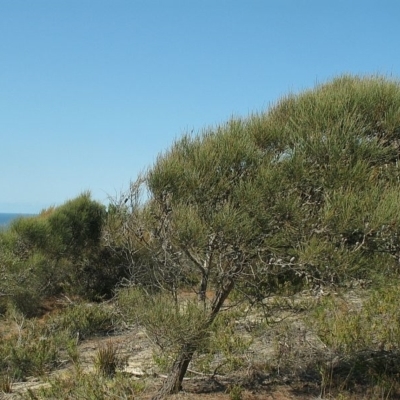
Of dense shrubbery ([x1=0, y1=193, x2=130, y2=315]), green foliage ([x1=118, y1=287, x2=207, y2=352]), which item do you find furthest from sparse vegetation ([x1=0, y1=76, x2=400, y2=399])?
dense shrubbery ([x1=0, y1=193, x2=130, y2=315])

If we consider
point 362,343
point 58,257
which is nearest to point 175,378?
point 362,343

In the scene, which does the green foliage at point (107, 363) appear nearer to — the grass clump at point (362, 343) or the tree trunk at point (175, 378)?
the tree trunk at point (175, 378)

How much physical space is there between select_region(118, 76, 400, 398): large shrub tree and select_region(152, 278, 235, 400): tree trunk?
0.01 meters

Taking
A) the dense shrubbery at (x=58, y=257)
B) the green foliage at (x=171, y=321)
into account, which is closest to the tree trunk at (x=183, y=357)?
the green foliage at (x=171, y=321)

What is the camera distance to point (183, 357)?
6.93m

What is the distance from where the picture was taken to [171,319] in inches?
Result: 238

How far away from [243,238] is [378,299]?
4090mm

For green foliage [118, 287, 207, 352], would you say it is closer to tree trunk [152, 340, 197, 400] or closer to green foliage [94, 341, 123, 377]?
tree trunk [152, 340, 197, 400]

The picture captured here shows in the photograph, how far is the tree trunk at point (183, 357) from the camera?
6.54m

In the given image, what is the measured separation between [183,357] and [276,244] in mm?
Answer: 1941

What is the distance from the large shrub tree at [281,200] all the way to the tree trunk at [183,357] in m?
0.01

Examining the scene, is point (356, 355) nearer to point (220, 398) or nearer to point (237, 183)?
point (220, 398)

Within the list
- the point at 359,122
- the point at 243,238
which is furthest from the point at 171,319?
the point at 359,122

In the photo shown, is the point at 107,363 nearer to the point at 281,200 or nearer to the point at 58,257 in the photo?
the point at 281,200
